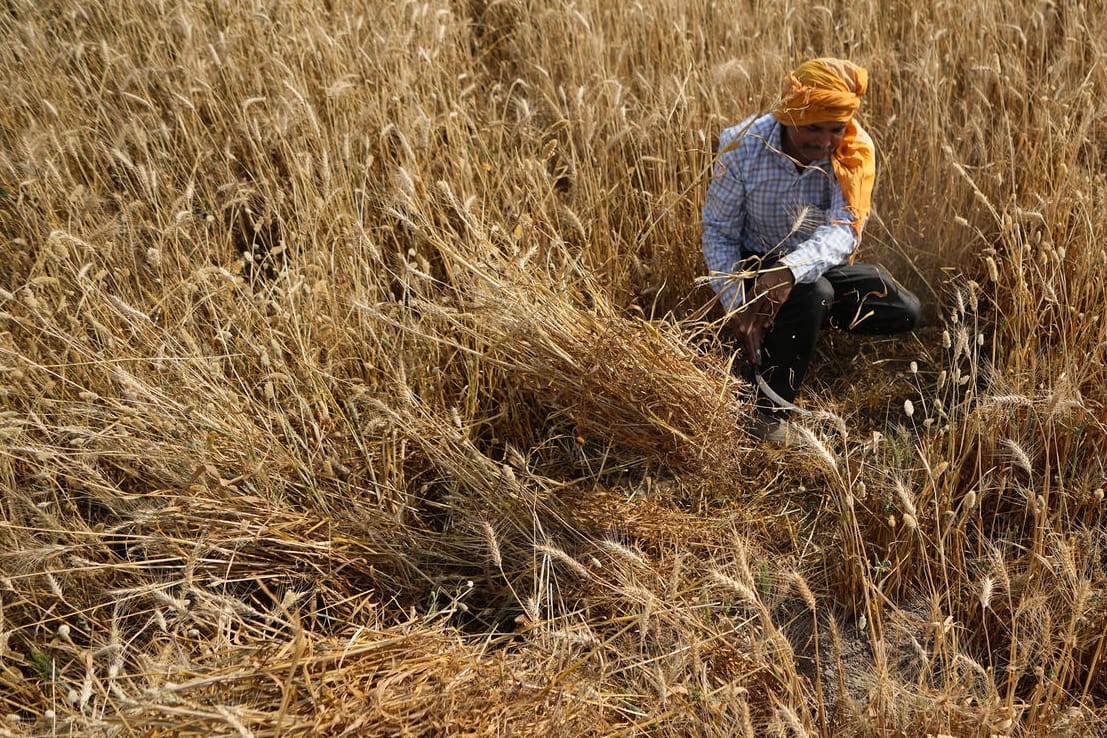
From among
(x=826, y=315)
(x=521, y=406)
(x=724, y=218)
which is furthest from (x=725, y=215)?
(x=521, y=406)

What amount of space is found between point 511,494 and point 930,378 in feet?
4.44

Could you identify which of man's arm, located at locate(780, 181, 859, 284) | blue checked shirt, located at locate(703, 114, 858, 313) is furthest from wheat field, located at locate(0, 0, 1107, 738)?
man's arm, located at locate(780, 181, 859, 284)

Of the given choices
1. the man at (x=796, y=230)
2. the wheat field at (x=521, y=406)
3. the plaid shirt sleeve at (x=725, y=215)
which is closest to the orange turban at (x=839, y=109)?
the man at (x=796, y=230)

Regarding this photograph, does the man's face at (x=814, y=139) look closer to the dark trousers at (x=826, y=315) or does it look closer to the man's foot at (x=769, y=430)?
the dark trousers at (x=826, y=315)

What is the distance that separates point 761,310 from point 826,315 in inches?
13.7

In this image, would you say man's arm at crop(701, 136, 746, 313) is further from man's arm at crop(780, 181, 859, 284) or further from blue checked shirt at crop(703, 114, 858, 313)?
man's arm at crop(780, 181, 859, 284)

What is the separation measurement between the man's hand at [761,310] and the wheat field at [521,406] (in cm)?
10

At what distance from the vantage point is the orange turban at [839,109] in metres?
2.10

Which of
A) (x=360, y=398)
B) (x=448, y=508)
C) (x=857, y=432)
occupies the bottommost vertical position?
(x=857, y=432)

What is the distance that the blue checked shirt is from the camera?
7.44 feet

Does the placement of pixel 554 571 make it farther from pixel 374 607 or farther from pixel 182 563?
pixel 182 563

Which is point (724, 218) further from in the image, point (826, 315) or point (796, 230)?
point (826, 315)

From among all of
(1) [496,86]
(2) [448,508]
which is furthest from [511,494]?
(1) [496,86]

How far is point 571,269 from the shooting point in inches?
96.0
